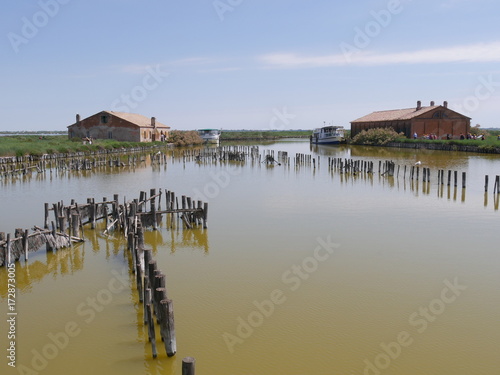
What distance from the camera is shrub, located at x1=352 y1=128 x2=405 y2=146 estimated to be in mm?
62469

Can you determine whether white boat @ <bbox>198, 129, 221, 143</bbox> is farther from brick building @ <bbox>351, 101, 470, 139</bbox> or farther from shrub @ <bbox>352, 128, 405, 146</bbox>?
brick building @ <bbox>351, 101, 470, 139</bbox>

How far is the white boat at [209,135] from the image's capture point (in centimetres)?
8547

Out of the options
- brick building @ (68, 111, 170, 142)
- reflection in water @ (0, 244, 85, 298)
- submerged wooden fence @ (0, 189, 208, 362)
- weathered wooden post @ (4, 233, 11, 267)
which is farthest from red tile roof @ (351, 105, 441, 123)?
weathered wooden post @ (4, 233, 11, 267)

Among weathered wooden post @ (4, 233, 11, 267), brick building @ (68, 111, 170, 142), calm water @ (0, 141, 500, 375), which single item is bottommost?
calm water @ (0, 141, 500, 375)

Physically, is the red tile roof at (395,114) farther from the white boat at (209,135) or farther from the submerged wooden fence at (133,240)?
the submerged wooden fence at (133,240)

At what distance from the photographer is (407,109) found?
67438mm

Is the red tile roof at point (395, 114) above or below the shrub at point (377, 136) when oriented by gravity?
above

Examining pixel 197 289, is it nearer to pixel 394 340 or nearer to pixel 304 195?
pixel 394 340

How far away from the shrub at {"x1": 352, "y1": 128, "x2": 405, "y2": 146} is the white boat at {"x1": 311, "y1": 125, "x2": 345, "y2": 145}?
3862 millimetres

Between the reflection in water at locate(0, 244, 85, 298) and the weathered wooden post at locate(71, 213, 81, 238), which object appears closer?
the reflection in water at locate(0, 244, 85, 298)

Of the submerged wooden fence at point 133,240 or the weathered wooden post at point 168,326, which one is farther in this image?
the submerged wooden fence at point 133,240

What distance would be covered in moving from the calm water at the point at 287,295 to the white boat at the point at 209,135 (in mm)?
66085

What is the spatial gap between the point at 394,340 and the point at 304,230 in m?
7.76

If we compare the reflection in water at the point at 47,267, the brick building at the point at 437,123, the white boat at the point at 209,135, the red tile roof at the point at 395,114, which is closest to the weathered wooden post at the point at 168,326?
the reflection in water at the point at 47,267
